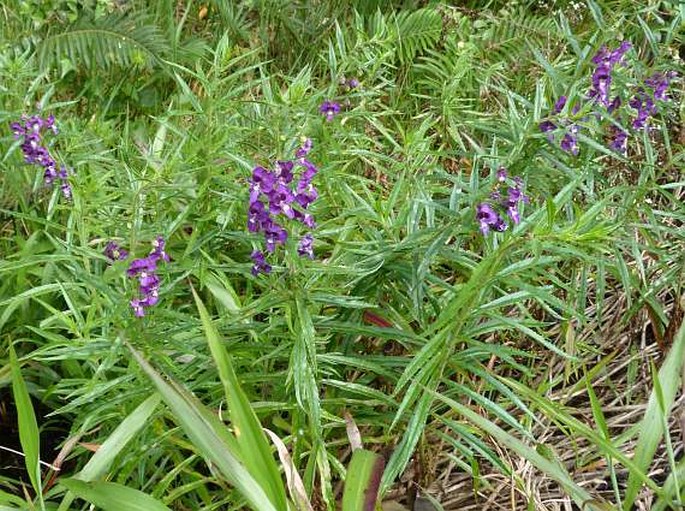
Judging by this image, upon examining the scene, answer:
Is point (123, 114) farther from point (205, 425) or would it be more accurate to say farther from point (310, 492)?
point (205, 425)

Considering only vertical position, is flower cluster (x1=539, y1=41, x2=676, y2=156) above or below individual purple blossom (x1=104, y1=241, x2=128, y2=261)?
above

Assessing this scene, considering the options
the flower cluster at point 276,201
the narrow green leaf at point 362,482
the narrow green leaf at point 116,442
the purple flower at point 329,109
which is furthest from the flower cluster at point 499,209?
the narrow green leaf at point 116,442

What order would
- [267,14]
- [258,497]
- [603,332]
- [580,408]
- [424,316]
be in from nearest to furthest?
1. [258,497]
2. [424,316]
3. [580,408]
4. [603,332]
5. [267,14]

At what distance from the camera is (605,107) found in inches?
85.1

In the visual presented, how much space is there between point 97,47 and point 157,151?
43.4 inches

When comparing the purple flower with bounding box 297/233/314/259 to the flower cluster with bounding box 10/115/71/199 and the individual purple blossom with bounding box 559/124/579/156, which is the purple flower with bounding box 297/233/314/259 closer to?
the individual purple blossom with bounding box 559/124/579/156

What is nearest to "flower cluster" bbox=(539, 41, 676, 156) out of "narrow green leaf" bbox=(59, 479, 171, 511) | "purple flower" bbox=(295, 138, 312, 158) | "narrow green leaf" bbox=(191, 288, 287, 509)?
"purple flower" bbox=(295, 138, 312, 158)

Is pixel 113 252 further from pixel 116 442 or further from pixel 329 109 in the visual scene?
pixel 329 109

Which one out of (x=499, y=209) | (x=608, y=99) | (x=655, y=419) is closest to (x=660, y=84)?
(x=608, y=99)

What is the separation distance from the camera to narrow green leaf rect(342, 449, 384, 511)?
1.59 m

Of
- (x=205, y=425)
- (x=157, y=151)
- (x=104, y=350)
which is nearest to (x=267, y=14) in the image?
(x=157, y=151)

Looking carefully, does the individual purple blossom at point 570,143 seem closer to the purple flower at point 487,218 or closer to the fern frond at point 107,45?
the purple flower at point 487,218

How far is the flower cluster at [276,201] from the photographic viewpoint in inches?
67.5

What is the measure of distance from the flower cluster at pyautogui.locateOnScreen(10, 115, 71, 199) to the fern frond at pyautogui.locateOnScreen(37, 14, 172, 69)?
1.12 metres
